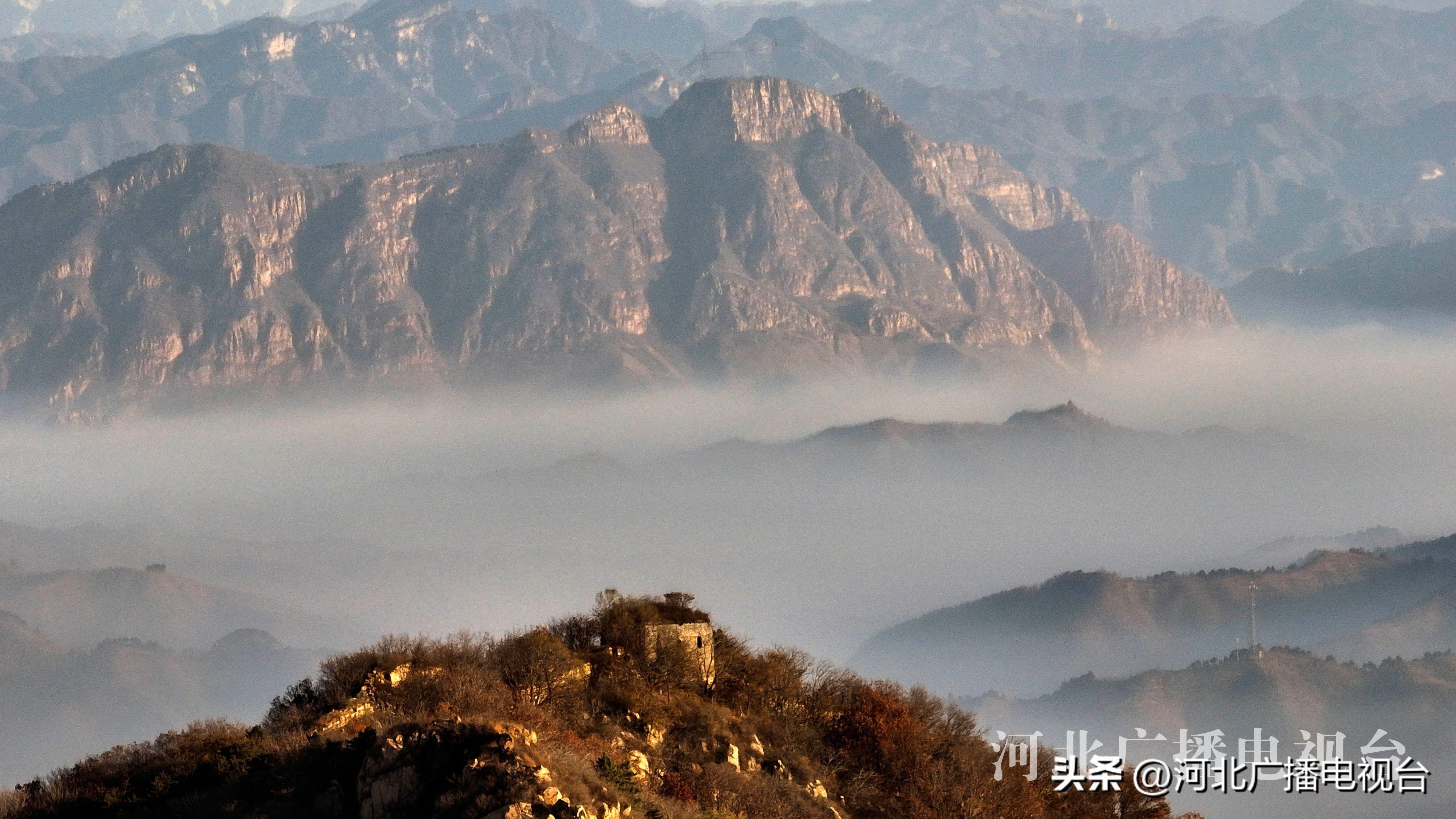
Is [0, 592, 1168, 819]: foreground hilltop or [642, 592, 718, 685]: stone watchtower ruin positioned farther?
[642, 592, 718, 685]: stone watchtower ruin

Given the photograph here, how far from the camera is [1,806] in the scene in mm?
53344

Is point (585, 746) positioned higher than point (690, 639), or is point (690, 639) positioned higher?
point (690, 639)

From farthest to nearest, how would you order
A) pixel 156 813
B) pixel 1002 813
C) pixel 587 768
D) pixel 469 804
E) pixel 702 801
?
pixel 1002 813 → pixel 702 801 → pixel 156 813 → pixel 587 768 → pixel 469 804

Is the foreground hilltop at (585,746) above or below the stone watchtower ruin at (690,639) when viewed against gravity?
below

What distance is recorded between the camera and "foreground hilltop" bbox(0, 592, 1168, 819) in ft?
151

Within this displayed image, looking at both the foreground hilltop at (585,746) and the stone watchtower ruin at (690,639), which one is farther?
the stone watchtower ruin at (690,639)

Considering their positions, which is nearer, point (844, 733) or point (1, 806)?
point (1, 806)

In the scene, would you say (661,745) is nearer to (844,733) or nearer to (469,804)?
(844,733)

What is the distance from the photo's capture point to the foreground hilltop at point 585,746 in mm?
46031

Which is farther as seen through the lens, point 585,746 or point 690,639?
point 690,639

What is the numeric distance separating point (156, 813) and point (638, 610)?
21301 millimetres

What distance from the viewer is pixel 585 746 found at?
53375 millimetres

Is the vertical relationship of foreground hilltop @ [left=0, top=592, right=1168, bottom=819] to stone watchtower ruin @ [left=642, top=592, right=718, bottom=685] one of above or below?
below

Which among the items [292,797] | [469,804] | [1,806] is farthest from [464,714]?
[1,806]
